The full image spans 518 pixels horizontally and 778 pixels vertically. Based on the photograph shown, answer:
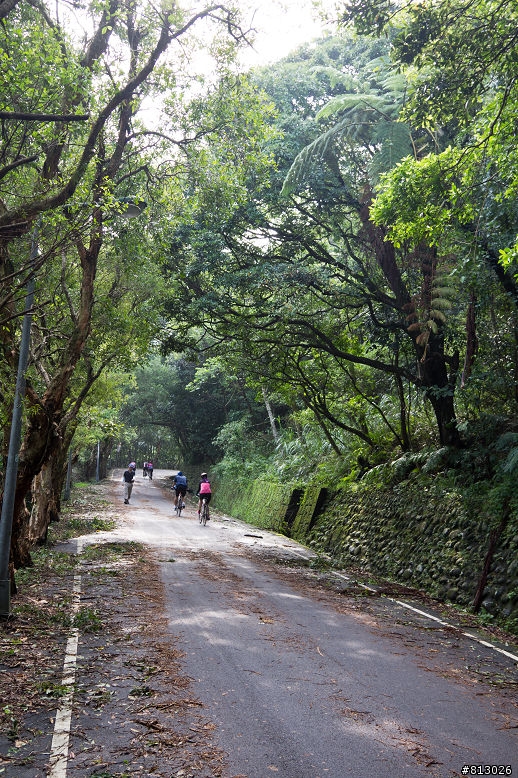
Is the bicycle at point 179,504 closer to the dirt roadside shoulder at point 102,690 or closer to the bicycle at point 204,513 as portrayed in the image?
the bicycle at point 204,513

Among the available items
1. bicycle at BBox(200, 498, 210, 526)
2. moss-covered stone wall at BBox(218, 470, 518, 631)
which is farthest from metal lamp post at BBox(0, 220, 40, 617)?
bicycle at BBox(200, 498, 210, 526)

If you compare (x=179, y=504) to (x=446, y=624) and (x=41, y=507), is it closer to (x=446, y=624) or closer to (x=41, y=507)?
(x=41, y=507)

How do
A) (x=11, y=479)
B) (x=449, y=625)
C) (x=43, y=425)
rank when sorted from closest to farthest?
(x=11, y=479)
(x=449, y=625)
(x=43, y=425)

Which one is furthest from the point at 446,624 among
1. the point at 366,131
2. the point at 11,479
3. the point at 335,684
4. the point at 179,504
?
the point at 179,504

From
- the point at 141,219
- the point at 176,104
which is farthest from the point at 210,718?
the point at 176,104

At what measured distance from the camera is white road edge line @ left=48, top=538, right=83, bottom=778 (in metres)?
4.59

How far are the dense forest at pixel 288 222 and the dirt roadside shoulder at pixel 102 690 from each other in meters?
1.95

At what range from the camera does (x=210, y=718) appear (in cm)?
538

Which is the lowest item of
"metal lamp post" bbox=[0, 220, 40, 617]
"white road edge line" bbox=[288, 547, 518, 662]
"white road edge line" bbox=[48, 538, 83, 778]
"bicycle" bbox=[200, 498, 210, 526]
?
"white road edge line" bbox=[288, 547, 518, 662]

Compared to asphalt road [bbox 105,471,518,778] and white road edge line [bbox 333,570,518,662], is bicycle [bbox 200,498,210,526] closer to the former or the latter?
white road edge line [bbox 333,570,518,662]

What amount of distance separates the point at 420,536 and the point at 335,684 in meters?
8.30

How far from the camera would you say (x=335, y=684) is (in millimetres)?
6414

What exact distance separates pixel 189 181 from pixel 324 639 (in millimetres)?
9615

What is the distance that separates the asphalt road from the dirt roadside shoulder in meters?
0.26
